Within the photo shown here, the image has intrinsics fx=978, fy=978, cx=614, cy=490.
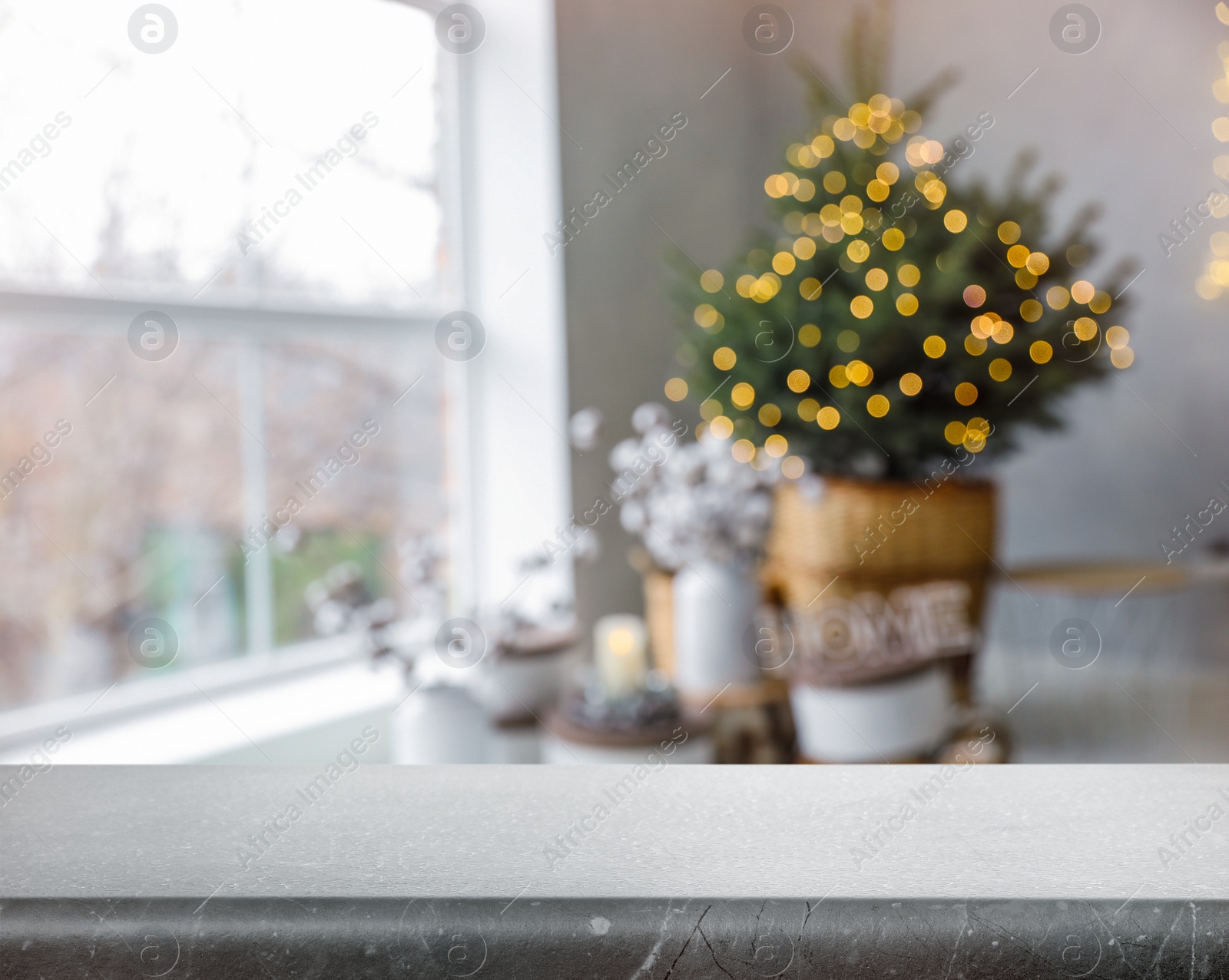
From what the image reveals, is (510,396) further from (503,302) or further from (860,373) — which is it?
(860,373)

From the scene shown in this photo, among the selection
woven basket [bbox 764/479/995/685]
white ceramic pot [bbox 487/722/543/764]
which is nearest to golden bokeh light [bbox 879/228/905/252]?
woven basket [bbox 764/479/995/685]

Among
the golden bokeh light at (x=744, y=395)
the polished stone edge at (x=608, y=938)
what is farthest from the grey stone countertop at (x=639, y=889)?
the golden bokeh light at (x=744, y=395)

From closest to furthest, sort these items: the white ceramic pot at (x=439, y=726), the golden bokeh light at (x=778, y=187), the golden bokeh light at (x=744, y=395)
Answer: the white ceramic pot at (x=439, y=726) < the golden bokeh light at (x=744, y=395) < the golden bokeh light at (x=778, y=187)

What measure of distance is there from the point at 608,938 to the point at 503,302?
2.10 metres

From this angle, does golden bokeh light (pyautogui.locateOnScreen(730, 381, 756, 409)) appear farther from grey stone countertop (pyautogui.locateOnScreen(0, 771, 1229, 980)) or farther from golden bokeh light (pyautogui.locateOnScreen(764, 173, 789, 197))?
grey stone countertop (pyautogui.locateOnScreen(0, 771, 1229, 980))

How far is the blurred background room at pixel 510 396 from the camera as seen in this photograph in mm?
1688

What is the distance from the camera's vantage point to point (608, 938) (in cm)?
38

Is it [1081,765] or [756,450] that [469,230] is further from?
[1081,765]

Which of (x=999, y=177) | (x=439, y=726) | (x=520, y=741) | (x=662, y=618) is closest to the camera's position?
(x=439, y=726)

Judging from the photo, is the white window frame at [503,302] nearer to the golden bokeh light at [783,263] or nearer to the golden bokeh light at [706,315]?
the golden bokeh light at [706,315]

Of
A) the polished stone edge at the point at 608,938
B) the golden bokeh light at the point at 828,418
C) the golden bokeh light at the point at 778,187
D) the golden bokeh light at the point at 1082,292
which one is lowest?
the polished stone edge at the point at 608,938

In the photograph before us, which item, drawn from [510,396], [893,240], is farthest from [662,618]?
[893,240]

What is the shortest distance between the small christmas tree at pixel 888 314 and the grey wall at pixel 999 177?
1.46 feet

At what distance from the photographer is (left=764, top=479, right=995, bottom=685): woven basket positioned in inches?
76.2
